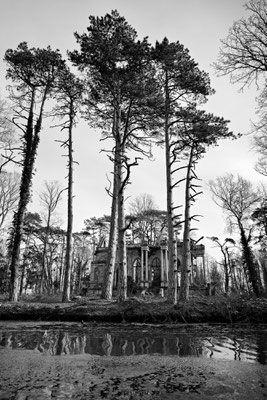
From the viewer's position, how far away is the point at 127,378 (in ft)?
5.23

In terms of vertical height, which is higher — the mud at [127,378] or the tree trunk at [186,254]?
the tree trunk at [186,254]

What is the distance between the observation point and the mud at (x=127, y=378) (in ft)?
4.18

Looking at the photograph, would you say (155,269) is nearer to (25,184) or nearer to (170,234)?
(25,184)

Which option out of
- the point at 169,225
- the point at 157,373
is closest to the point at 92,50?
the point at 169,225

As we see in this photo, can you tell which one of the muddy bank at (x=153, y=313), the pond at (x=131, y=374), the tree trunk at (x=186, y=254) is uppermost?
the tree trunk at (x=186, y=254)

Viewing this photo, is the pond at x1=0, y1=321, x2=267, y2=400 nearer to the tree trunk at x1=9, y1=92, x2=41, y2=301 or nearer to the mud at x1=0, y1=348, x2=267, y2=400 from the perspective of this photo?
the mud at x1=0, y1=348, x2=267, y2=400

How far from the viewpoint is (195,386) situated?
4.68 ft

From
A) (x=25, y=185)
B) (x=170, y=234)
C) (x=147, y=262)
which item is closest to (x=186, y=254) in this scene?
(x=170, y=234)

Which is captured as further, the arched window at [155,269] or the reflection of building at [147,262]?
the arched window at [155,269]

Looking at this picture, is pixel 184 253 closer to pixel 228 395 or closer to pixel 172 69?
pixel 172 69

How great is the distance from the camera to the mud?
1.27 meters

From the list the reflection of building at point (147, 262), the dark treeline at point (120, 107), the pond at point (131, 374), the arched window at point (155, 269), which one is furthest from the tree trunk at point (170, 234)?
the arched window at point (155, 269)

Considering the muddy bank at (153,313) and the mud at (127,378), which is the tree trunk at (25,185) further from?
the mud at (127,378)

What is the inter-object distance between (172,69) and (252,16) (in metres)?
3.62
